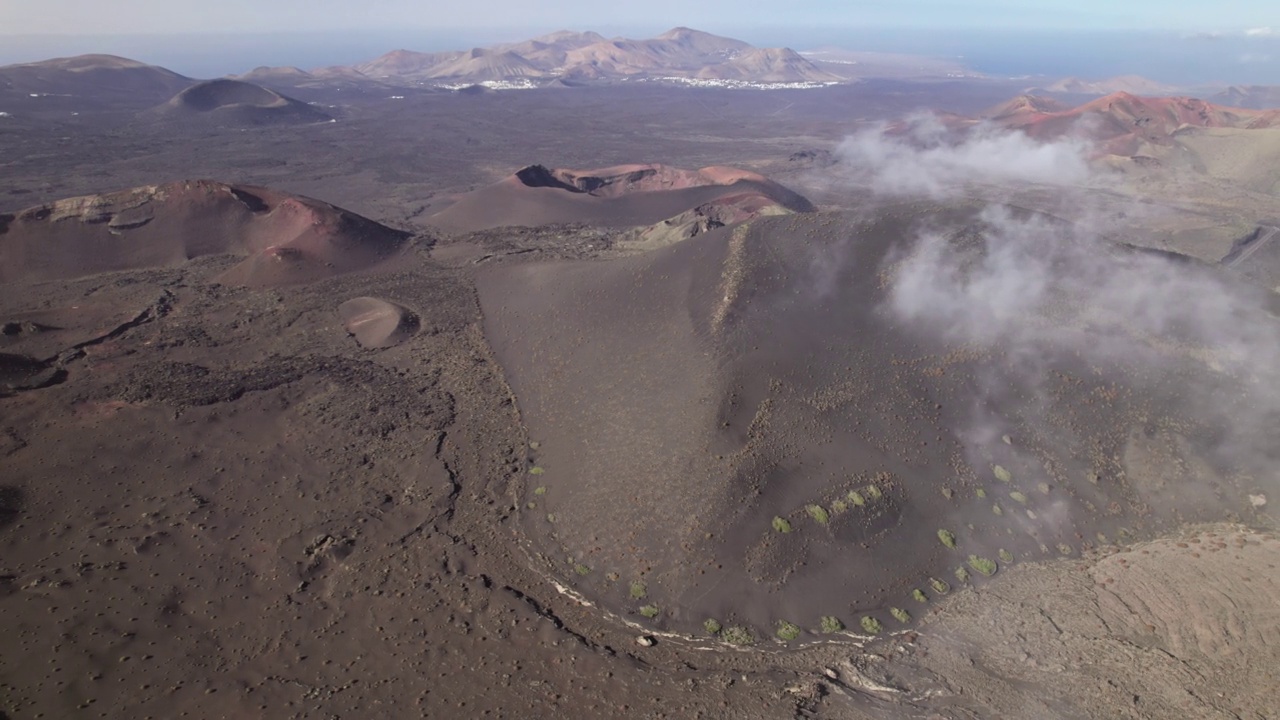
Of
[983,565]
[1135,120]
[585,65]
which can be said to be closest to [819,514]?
[983,565]

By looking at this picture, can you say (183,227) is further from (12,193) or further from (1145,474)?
(1145,474)

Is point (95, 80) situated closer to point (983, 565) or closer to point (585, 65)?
point (585, 65)

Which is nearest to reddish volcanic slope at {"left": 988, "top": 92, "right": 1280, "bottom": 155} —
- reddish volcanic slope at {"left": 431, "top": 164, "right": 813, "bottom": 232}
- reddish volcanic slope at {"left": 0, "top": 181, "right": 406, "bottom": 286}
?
reddish volcanic slope at {"left": 431, "top": 164, "right": 813, "bottom": 232}

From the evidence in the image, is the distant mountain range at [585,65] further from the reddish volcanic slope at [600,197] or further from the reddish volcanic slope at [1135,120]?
the reddish volcanic slope at [600,197]

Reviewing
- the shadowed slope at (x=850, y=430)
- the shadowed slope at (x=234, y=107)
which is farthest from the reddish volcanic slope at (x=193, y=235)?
the shadowed slope at (x=234, y=107)

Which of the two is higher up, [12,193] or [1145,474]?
[12,193]

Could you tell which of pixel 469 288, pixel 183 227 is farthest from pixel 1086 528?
pixel 183 227
